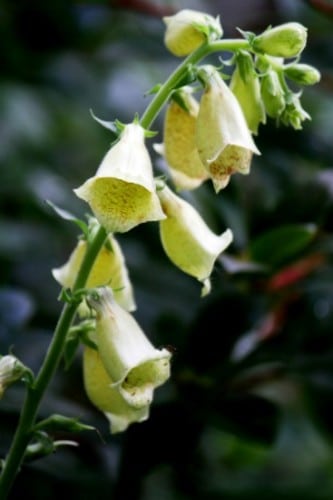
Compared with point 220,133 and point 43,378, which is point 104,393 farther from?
point 220,133

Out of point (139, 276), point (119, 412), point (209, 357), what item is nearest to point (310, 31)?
point (139, 276)

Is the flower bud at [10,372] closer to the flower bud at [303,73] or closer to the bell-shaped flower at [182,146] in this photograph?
the bell-shaped flower at [182,146]

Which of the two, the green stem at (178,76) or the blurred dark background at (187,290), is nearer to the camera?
the green stem at (178,76)

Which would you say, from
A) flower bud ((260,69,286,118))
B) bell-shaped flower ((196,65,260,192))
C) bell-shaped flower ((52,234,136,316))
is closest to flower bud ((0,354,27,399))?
bell-shaped flower ((52,234,136,316))

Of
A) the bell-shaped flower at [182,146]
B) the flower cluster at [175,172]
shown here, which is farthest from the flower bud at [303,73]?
the bell-shaped flower at [182,146]

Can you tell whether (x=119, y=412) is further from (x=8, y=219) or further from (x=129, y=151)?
(x=8, y=219)

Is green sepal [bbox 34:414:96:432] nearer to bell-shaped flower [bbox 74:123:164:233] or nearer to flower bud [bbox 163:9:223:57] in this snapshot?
bell-shaped flower [bbox 74:123:164:233]
